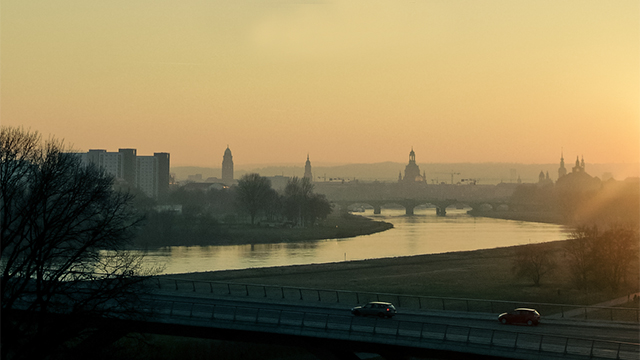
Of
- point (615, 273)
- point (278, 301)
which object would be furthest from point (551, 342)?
point (615, 273)

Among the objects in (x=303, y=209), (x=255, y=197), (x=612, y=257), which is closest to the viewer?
(x=612, y=257)

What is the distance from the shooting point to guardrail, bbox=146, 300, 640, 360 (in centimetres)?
1585

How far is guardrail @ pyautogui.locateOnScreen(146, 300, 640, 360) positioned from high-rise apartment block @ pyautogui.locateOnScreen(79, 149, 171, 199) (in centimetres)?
14563

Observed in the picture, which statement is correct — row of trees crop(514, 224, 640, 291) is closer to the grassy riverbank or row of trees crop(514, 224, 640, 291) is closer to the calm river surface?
the grassy riverbank

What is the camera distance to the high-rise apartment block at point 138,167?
166 meters

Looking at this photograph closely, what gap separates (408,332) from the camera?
17.6 meters

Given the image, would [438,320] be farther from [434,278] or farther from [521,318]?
[434,278]

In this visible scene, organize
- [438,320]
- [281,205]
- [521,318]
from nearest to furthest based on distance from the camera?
[521,318] → [438,320] → [281,205]

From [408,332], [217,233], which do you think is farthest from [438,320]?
[217,233]

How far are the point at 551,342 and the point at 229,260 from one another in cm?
3818

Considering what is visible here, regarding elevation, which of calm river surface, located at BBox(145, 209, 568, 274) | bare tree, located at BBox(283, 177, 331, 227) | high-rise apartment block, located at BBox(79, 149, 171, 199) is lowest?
calm river surface, located at BBox(145, 209, 568, 274)

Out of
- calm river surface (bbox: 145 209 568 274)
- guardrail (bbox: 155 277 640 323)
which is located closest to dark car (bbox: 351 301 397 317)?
guardrail (bbox: 155 277 640 323)

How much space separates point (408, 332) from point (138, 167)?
167m

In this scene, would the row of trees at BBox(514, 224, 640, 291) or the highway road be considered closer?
the highway road
